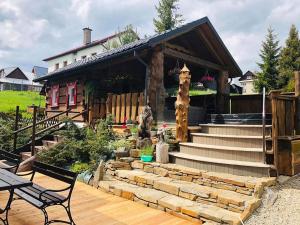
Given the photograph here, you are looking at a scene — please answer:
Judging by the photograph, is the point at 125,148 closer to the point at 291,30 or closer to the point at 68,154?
the point at 68,154

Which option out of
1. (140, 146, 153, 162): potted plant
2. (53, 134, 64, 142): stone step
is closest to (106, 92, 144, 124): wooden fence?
(53, 134, 64, 142): stone step

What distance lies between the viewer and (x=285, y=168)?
5.59m

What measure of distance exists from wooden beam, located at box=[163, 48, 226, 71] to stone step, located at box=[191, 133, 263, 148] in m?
3.94

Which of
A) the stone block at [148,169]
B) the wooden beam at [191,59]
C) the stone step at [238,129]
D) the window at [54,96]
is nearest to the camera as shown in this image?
the stone block at [148,169]

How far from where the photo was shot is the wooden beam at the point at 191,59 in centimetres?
1022

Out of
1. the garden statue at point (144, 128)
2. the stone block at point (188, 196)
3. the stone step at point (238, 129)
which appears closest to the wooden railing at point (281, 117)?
the stone step at point (238, 129)

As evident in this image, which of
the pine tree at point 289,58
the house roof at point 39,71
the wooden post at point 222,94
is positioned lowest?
the wooden post at point 222,94

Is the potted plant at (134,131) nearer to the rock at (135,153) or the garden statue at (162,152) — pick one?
the rock at (135,153)

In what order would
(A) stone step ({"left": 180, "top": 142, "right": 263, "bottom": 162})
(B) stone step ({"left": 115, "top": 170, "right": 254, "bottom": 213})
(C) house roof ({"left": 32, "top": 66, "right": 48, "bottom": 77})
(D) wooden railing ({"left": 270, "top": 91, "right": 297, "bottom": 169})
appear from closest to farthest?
(B) stone step ({"left": 115, "top": 170, "right": 254, "bottom": 213})
(D) wooden railing ({"left": 270, "top": 91, "right": 297, "bottom": 169})
(A) stone step ({"left": 180, "top": 142, "right": 263, "bottom": 162})
(C) house roof ({"left": 32, "top": 66, "right": 48, "bottom": 77})

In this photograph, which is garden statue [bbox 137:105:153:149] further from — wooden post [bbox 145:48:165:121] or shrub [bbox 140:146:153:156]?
wooden post [bbox 145:48:165:121]

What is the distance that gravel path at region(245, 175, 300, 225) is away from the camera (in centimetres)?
411

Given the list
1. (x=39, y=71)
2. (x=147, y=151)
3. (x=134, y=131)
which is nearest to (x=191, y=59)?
(x=134, y=131)

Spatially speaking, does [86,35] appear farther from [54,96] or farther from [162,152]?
[162,152]

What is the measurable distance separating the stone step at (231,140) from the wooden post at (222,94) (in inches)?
178
